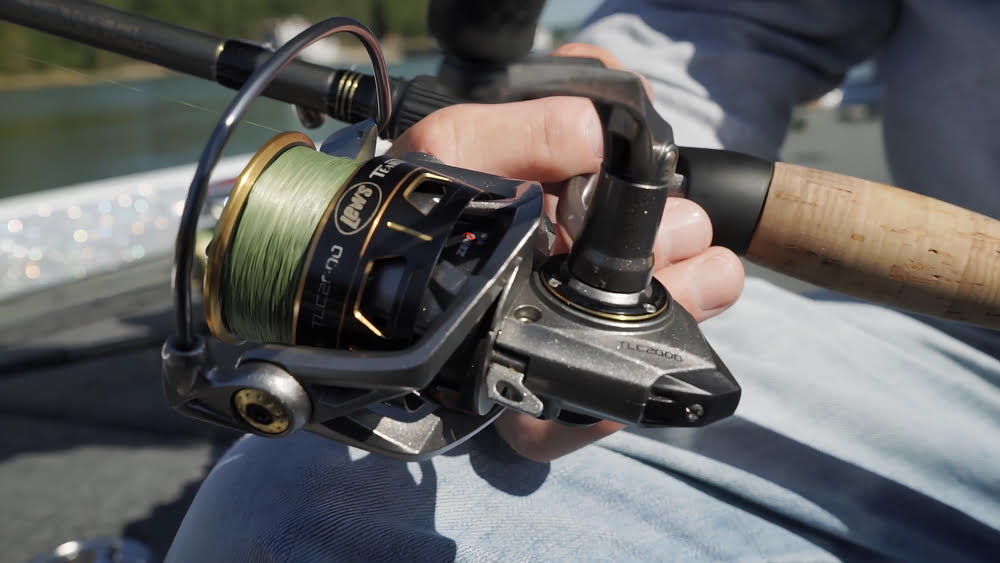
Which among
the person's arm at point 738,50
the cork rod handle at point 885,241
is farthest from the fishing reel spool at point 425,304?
the person's arm at point 738,50

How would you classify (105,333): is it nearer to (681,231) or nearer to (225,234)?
(225,234)

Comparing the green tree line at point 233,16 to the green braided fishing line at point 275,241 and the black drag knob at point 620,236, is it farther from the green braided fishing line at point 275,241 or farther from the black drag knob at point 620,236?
the black drag knob at point 620,236

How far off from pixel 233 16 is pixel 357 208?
2006 cm

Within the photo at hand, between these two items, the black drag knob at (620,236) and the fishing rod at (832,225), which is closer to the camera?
the black drag knob at (620,236)

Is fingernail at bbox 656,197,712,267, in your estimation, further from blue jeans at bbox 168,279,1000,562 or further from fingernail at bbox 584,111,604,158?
blue jeans at bbox 168,279,1000,562

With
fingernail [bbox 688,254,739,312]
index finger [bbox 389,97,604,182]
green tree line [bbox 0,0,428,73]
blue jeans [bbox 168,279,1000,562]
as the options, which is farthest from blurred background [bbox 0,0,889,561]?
green tree line [bbox 0,0,428,73]

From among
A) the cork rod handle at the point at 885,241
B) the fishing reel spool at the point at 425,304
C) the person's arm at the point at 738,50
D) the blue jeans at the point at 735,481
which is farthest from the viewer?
the person's arm at the point at 738,50

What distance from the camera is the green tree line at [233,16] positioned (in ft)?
35.7

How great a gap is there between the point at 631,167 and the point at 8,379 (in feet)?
6.37

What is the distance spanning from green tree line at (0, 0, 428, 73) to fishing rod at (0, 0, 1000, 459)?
912 centimetres

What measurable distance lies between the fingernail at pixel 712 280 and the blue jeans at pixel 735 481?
0.86 feet

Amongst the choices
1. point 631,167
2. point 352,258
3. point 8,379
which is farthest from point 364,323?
point 8,379

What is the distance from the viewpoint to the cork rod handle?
978mm

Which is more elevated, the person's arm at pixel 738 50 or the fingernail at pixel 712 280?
the person's arm at pixel 738 50
